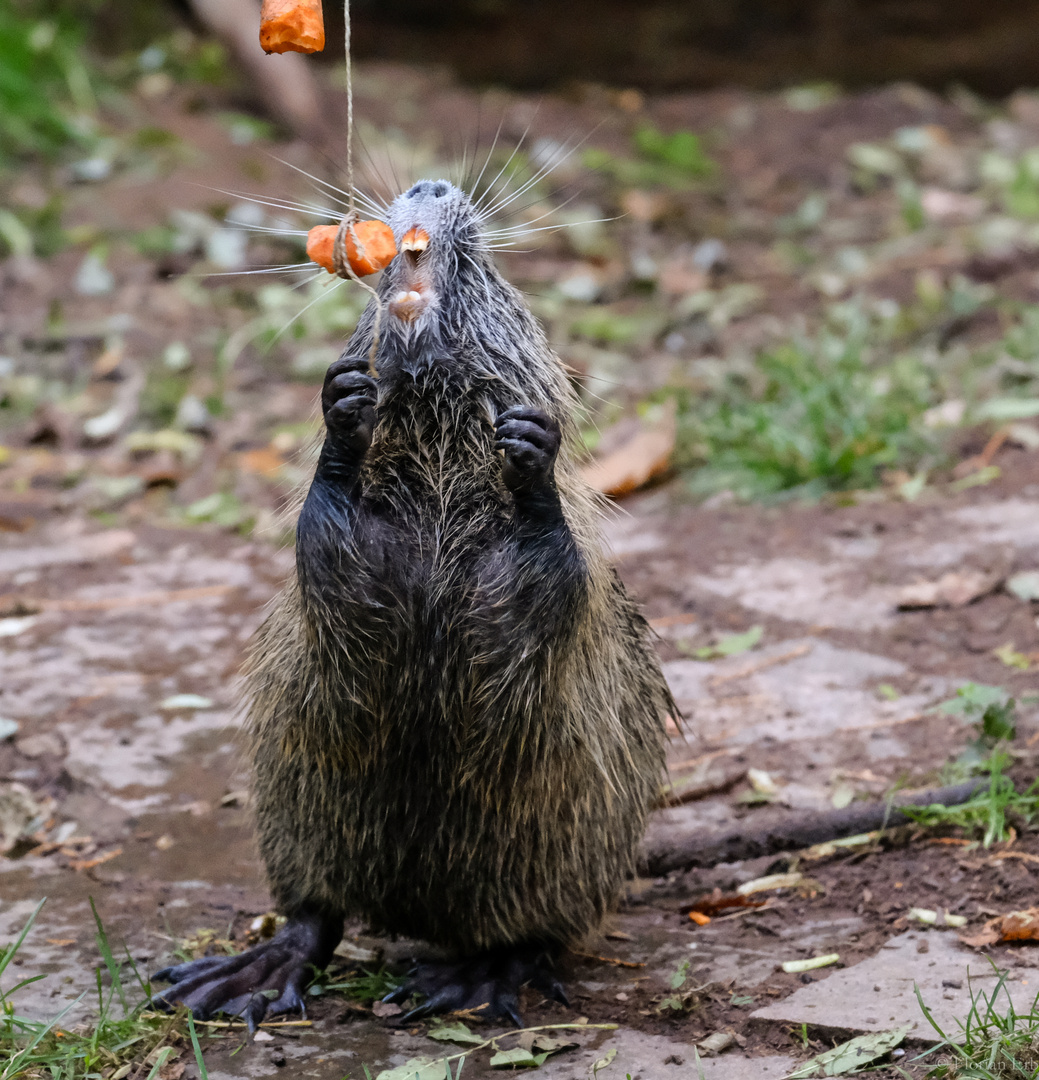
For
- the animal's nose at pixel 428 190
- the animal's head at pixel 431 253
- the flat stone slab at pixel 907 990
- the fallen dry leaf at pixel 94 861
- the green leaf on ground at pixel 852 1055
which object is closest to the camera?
the green leaf on ground at pixel 852 1055

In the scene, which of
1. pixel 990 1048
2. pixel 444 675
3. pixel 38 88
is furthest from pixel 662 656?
pixel 38 88

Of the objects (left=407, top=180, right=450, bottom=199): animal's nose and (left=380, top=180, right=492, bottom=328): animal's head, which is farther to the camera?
(left=407, top=180, right=450, bottom=199): animal's nose

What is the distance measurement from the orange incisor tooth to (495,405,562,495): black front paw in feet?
1.33

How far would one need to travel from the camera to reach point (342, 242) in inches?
94.4

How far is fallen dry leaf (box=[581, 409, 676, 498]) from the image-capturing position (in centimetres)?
537

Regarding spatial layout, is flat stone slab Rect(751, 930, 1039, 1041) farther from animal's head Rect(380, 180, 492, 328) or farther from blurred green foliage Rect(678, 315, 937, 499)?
blurred green foliage Rect(678, 315, 937, 499)

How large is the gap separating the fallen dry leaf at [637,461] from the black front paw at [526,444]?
2.85m

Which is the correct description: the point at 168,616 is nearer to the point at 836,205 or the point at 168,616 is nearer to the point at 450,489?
the point at 450,489

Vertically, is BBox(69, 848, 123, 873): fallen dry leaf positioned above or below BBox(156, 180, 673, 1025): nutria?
below

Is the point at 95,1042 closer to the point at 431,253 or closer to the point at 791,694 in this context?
the point at 431,253

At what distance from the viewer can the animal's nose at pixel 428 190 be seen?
271 centimetres

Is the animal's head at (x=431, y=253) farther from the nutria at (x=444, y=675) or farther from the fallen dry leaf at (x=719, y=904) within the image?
the fallen dry leaf at (x=719, y=904)

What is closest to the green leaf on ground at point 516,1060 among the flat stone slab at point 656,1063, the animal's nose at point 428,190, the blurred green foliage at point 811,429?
the flat stone slab at point 656,1063

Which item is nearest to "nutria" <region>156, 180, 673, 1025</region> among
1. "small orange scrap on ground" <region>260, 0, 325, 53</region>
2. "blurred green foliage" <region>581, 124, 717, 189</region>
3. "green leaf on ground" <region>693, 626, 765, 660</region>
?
"small orange scrap on ground" <region>260, 0, 325, 53</region>
